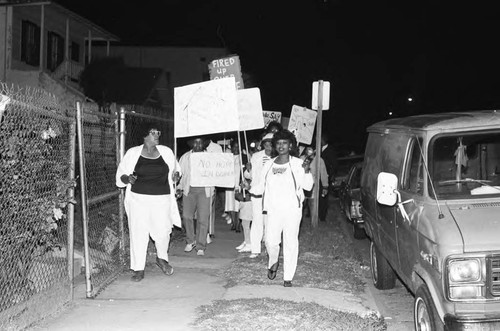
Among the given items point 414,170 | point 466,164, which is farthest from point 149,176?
point 466,164

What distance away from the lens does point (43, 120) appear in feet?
20.6

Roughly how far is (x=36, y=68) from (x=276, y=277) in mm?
18625

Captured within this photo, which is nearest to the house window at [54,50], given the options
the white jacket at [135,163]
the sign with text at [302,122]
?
the sign with text at [302,122]

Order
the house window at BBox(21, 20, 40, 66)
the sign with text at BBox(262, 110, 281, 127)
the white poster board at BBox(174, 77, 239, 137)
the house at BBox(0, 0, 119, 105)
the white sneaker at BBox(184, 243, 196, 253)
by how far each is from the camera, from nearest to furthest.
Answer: the white poster board at BBox(174, 77, 239, 137) → the white sneaker at BBox(184, 243, 196, 253) → the sign with text at BBox(262, 110, 281, 127) → the house at BBox(0, 0, 119, 105) → the house window at BBox(21, 20, 40, 66)

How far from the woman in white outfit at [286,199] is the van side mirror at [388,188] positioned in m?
1.78

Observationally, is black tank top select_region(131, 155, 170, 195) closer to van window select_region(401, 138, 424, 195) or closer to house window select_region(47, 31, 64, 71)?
van window select_region(401, 138, 424, 195)

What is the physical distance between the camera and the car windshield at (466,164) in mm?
6203

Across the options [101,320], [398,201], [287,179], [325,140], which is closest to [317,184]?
[325,140]

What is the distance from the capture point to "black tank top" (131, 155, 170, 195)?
8148mm

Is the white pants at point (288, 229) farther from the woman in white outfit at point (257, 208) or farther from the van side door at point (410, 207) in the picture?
the woman in white outfit at point (257, 208)

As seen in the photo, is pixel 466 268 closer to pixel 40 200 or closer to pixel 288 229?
pixel 288 229

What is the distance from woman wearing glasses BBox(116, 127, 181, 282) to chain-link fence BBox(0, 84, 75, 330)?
1190 millimetres

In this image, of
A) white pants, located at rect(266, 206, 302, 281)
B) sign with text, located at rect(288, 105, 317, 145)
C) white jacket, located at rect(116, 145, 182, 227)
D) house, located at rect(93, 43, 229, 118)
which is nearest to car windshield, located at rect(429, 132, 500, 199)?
white pants, located at rect(266, 206, 302, 281)

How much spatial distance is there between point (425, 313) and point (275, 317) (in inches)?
59.5
